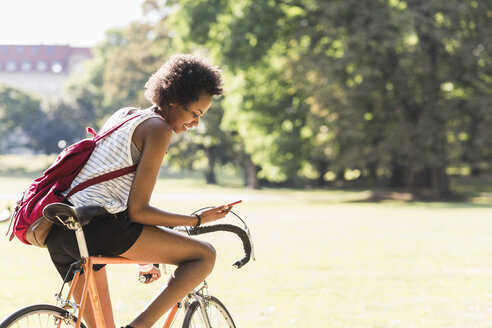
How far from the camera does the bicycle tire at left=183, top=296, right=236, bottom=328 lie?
3764 mm

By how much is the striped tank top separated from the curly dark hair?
141mm

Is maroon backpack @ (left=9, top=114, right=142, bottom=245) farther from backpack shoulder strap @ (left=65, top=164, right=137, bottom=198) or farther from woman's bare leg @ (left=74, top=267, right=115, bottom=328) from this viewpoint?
woman's bare leg @ (left=74, top=267, right=115, bottom=328)

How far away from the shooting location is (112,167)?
3273 mm

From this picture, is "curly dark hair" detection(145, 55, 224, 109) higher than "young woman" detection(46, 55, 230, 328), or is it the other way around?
"curly dark hair" detection(145, 55, 224, 109)

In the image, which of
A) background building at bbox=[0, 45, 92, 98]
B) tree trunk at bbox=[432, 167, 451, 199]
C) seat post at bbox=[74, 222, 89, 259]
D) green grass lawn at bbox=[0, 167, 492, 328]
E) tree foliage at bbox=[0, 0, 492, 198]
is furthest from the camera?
background building at bbox=[0, 45, 92, 98]

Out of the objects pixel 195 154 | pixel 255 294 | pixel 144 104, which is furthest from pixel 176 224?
pixel 195 154

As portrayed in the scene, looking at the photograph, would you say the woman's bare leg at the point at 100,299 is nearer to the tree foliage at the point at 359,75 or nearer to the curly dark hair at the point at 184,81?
the curly dark hair at the point at 184,81

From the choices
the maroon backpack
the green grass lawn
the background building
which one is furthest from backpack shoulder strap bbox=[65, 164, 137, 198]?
the background building

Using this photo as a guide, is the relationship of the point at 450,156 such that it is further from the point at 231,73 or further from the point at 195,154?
the point at 195,154

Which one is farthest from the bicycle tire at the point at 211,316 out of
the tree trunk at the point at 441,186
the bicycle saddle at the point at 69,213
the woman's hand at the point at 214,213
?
the tree trunk at the point at 441,186

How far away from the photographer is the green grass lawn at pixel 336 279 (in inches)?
287

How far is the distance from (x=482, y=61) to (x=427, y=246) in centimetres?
1894

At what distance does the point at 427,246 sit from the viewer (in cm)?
1455

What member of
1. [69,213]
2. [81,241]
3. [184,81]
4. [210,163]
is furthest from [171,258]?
[210,163]
